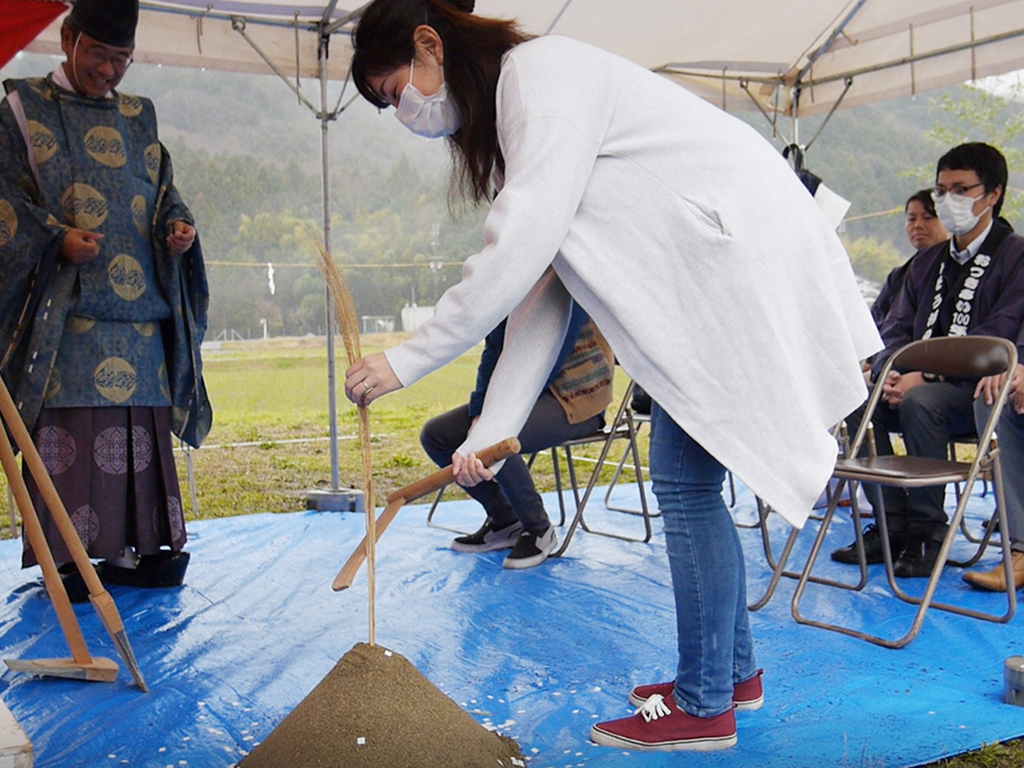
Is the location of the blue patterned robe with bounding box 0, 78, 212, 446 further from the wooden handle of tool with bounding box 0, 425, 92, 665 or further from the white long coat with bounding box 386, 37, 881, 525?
the white long coat with bounding box 386, 37, 881, 525

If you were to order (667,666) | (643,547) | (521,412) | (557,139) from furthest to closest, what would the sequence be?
(643,547) → (667,666) → (521,412) → (557,139)

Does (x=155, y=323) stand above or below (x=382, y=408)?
above

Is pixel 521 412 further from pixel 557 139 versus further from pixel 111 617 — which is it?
pixel 111 617

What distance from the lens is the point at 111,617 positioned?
6.74ft

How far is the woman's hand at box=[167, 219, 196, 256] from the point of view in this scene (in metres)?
2.83

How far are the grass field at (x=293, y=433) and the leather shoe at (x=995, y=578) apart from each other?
3.78 feet

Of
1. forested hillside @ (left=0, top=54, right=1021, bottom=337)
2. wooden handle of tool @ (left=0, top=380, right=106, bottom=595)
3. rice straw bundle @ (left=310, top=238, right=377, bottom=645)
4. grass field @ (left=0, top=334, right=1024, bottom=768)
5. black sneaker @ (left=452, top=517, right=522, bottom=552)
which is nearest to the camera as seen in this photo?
rice straw bundle @ (left=310, top=238, right=377, bottom=645)

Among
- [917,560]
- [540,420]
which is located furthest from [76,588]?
[917,560]

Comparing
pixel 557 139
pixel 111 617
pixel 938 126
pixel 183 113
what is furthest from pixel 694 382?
pixel 183 113

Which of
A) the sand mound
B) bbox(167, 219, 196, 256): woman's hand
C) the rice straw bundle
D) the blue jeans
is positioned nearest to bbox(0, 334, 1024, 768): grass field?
the blue jeans

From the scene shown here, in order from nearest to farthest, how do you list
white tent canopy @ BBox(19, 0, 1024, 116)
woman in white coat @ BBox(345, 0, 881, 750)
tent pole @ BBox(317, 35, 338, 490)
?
woman in white coat @ BBox(345, 0, 881, 750)
white tent canopy @ BBox(19, 0, 1024, 116)
tent pole @ BBox(317, 35, 338, 490)

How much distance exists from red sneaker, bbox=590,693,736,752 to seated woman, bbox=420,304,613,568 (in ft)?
4.34

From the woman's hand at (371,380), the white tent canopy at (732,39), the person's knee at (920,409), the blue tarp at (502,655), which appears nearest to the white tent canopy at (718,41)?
the white tent canopy at (732,39)

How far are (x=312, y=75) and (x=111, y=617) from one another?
2.71 meters
